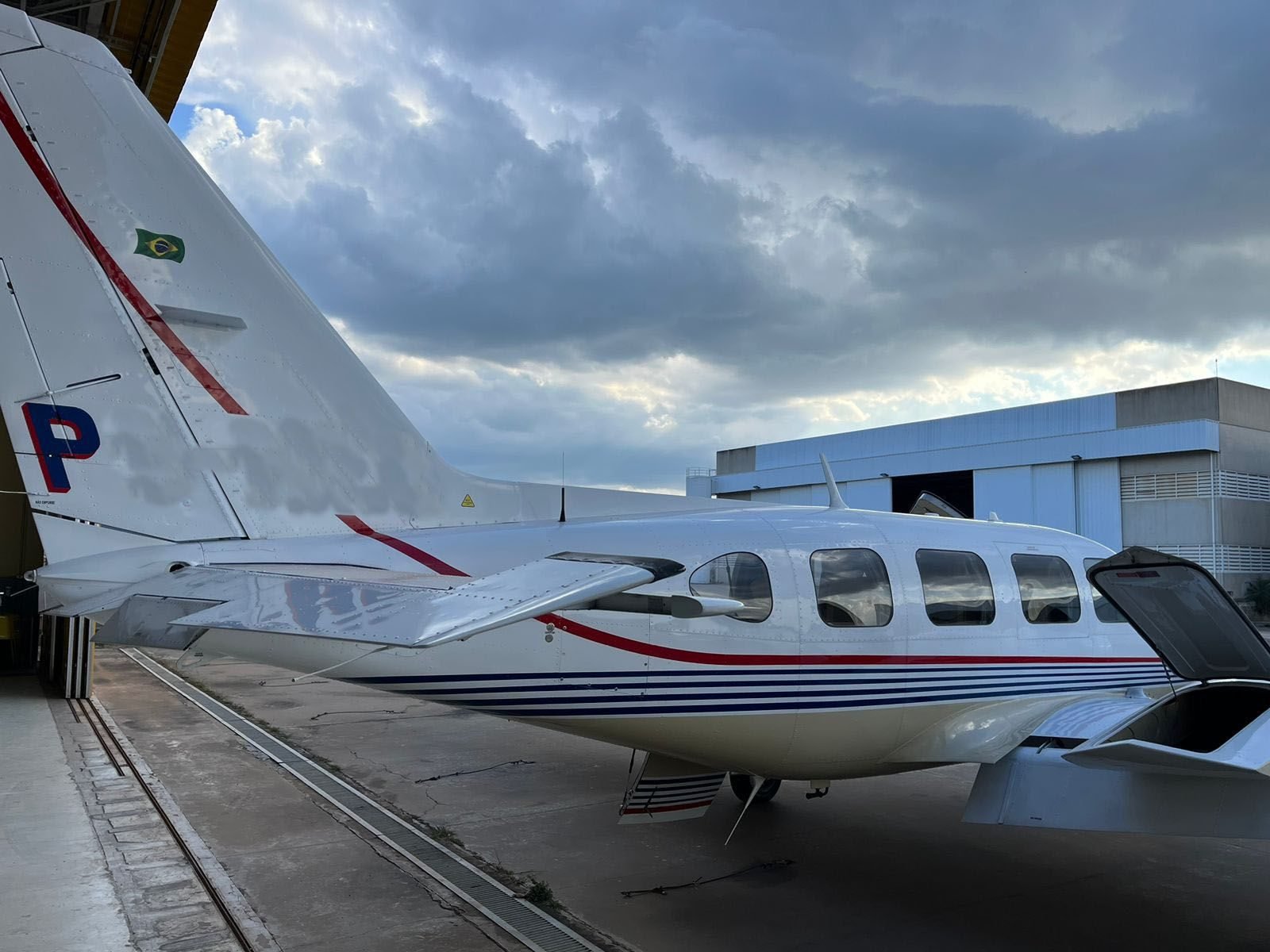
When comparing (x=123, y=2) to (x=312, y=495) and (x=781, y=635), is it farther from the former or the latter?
(x=781, y=635)

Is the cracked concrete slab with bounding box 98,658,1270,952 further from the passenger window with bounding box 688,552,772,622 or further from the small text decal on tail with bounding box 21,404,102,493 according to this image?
the small text decal on tail with bounding box 21,404,102,493

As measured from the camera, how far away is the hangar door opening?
4153cm

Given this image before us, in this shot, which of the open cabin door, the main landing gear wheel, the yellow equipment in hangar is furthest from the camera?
the yellow equipment in hangar

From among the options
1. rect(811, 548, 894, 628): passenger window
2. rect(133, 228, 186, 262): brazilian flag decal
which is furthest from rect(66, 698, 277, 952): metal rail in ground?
rect(133, 228, 186, 262): brazilian flag decal

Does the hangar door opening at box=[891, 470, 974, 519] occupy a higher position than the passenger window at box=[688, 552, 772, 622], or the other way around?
the hangar door opening at box=[891, 470, 974, 519]

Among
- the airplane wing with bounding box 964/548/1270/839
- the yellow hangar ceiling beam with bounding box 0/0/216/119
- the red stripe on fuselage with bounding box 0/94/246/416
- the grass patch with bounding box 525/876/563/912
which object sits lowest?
the grass patch with bounding box 525/876/563/912

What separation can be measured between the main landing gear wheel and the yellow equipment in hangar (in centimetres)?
743

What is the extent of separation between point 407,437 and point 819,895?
4.56 meters

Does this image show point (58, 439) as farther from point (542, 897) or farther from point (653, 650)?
point (542, 897)

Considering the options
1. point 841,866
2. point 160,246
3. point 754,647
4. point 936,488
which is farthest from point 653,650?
point 936,488

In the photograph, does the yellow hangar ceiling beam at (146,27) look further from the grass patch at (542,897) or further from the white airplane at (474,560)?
the grass patch at (542,897)

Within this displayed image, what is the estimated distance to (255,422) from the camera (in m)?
6.14

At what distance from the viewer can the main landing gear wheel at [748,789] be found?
349 inches

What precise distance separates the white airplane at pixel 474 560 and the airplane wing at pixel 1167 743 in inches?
0.8
